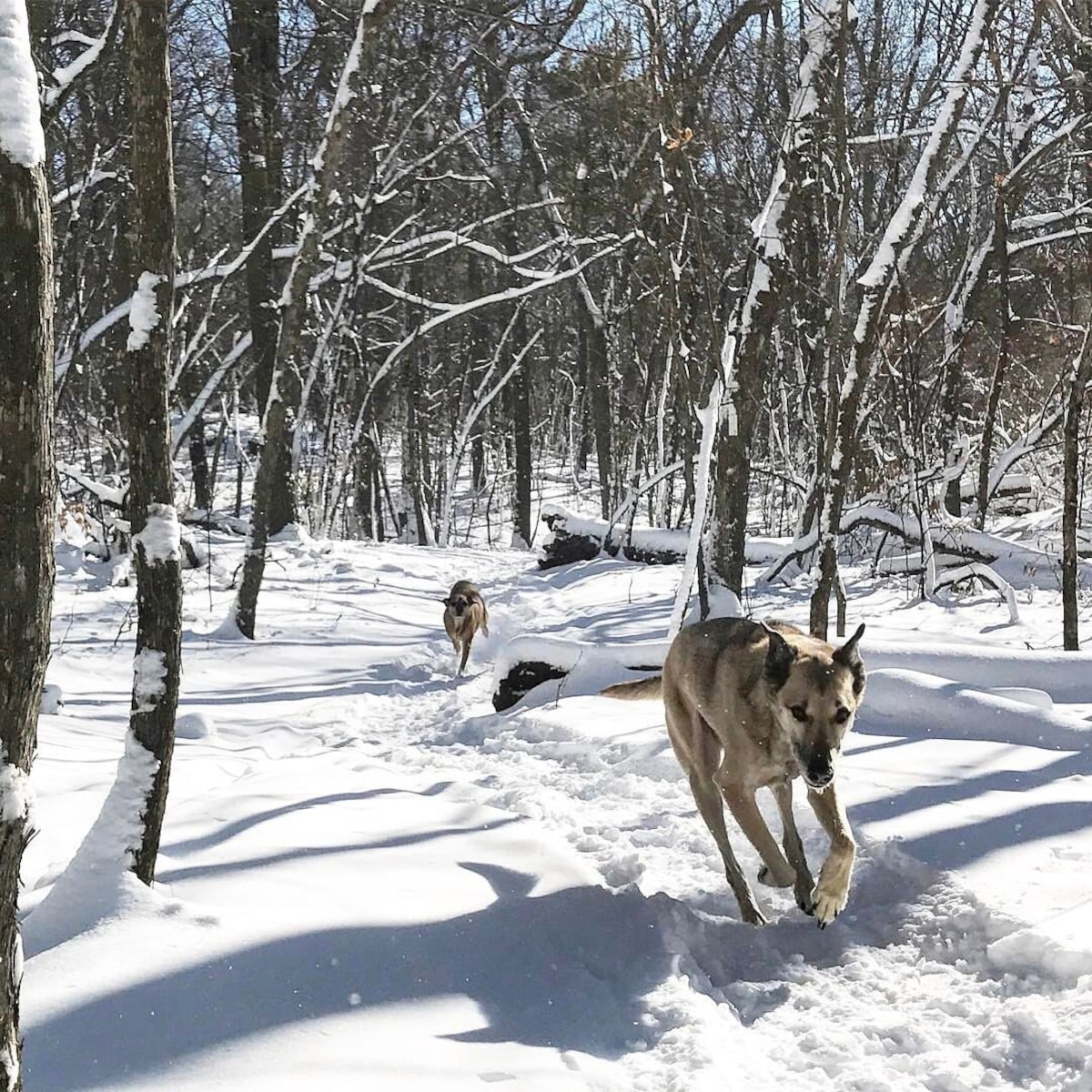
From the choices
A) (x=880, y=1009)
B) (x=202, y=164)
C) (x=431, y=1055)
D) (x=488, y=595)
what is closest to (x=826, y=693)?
(x=880, y=1009)

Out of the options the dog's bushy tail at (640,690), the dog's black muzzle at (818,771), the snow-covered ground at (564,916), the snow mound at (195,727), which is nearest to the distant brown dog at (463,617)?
the snow-covered ground at (564,916)

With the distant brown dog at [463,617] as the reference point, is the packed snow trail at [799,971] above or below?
below

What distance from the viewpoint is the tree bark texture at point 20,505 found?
1990 mm

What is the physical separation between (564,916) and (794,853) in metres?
1.20

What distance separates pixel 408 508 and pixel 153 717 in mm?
30407

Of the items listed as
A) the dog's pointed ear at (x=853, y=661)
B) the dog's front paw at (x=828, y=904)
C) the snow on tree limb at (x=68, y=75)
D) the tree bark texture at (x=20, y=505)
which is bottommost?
the dog's front paw at (x=828, y=904)

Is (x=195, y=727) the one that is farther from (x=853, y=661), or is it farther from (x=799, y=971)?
(x=799, y=971)

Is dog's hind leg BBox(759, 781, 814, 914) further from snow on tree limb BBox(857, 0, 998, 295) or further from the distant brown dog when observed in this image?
the distant brown dog

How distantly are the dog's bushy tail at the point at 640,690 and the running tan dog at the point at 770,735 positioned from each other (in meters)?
0.58

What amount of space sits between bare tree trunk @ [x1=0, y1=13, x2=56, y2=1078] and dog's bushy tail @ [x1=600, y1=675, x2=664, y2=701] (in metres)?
4.09

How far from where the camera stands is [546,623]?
13203 millimetres

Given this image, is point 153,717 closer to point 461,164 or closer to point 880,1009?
point 880,1009

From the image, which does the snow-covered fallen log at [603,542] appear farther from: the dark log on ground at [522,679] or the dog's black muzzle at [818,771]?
the dog's black muzzle at [818,771]

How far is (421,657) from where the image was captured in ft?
38.1
